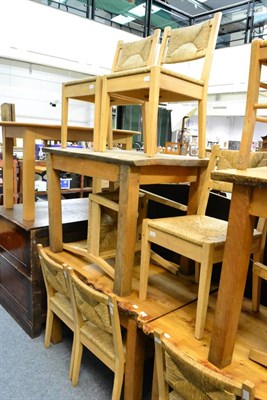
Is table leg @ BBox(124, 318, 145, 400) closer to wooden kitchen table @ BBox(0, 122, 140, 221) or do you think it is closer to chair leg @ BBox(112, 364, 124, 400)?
chair leg @ BBox(112, 364, 124, 400)

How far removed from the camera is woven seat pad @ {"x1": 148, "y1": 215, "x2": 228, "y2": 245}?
141 cm

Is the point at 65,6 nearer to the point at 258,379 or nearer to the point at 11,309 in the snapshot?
the point at 11,309

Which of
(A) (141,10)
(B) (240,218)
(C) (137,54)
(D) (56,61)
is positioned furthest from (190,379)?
(A) (141,10)

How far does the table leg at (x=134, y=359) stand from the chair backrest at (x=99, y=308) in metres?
0.05

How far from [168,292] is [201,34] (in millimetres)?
1617

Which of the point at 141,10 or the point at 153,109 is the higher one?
the point at 141,10

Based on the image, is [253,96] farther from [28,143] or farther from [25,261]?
[25,261]

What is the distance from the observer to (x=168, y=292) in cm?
182

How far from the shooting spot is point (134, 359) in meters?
1.58

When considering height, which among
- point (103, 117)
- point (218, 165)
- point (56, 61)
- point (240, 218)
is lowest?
point (240, 218)

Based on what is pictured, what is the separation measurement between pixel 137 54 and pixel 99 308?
6.02 feet

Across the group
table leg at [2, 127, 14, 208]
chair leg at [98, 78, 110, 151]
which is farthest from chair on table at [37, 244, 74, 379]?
table leg at [2, 127, 14, 208]

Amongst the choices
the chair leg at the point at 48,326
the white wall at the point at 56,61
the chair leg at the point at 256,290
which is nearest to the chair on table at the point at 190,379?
the chair leg at the point at 256,290

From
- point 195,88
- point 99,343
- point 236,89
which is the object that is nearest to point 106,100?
point 195,88
